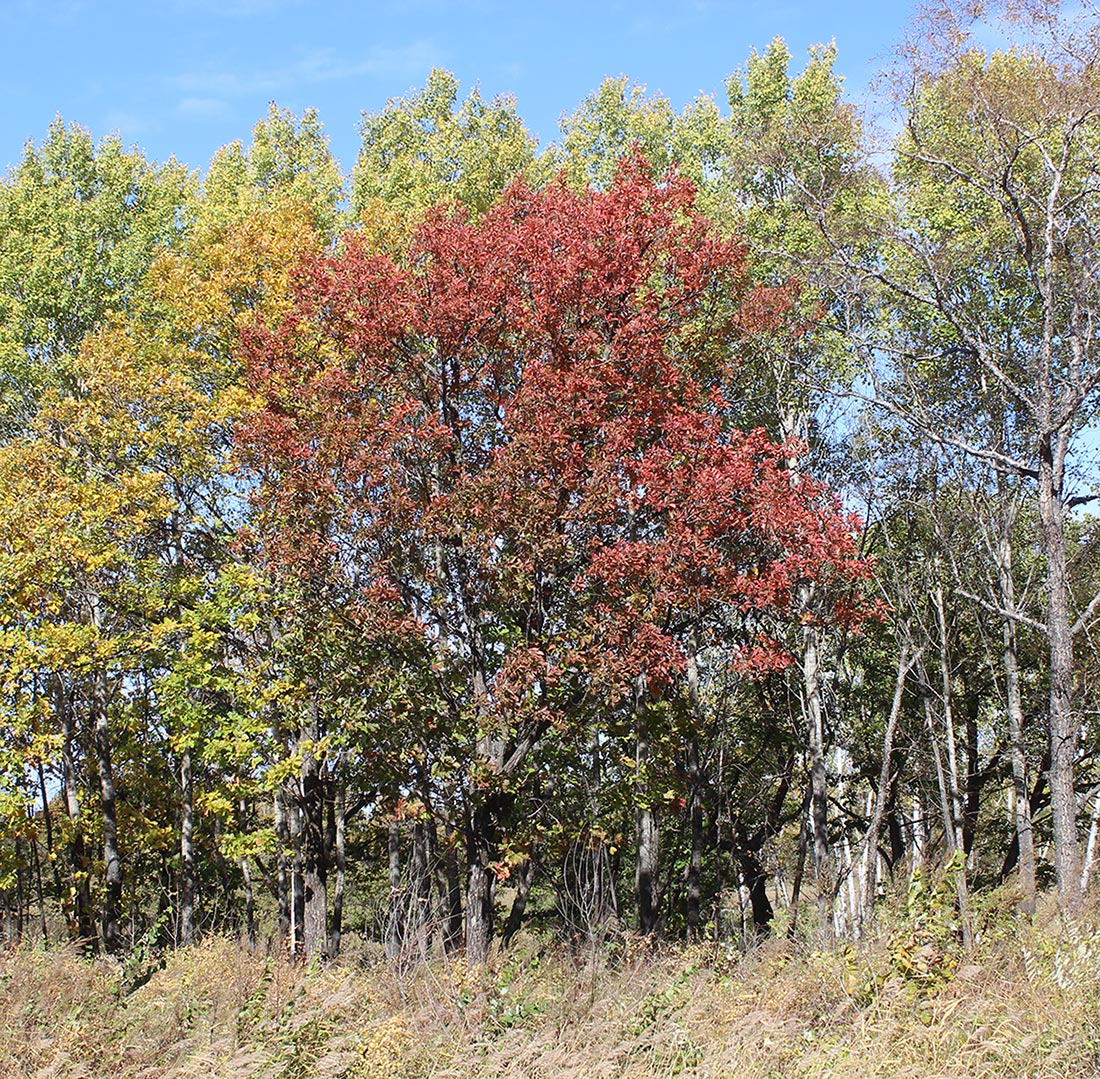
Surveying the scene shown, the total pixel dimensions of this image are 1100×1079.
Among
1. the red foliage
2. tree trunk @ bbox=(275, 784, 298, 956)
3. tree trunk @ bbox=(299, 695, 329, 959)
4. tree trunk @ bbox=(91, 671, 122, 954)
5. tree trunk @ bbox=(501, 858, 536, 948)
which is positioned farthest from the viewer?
tree trunk @ bbox=(91, 671, 122, 954)

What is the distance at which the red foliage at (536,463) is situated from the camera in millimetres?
10867

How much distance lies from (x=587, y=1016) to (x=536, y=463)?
17.4ft

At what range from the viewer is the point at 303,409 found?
1263cm

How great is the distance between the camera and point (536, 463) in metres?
10.8

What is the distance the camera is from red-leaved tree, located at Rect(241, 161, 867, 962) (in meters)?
10.9

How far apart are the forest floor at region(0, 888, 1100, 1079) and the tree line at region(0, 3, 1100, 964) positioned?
2.67ft

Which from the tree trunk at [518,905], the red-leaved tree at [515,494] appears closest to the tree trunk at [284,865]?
the tree trunk at [518,905]

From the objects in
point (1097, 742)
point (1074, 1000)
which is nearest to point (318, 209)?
point (1074, 1000)

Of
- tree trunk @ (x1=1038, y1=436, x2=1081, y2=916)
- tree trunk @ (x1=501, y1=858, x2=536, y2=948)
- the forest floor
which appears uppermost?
tree trunk @ (x1=1038, y1=436, x2=1081, y2=916)

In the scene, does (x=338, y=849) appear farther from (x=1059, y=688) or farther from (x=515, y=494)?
(x=1059, y=688)

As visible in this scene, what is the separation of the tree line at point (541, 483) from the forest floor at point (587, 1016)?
32.0 inches

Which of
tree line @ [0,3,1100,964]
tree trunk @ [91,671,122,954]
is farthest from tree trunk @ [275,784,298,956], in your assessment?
tree trunk @ [91,671,122,954]

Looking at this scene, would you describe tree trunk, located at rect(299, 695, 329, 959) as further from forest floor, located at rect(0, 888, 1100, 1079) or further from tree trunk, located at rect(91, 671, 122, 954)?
forest floor, located at rect(0, 888, 1100, 1079)

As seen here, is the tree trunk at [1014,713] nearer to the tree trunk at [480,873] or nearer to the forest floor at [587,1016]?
the forest floor at [587,1016]
